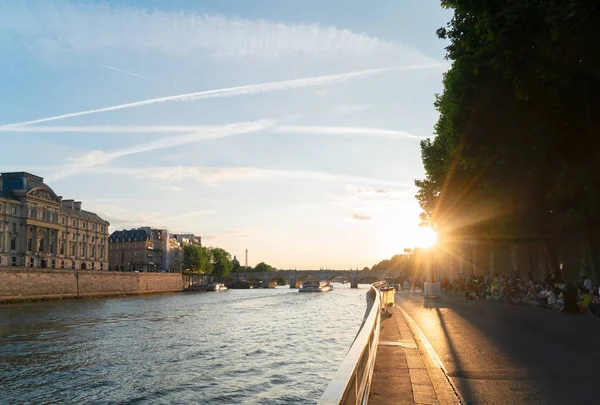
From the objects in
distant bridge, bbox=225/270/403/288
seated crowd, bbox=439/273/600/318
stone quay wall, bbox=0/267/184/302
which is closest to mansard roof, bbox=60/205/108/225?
stone quay wall, bbox=0/267/184/302

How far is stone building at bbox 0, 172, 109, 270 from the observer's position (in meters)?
95.7

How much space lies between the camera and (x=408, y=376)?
991 cm

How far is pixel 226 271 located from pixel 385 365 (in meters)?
187

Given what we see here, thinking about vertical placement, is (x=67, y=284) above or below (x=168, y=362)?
above

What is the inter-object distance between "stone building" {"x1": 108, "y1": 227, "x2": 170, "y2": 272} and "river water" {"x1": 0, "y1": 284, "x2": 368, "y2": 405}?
5205 inches

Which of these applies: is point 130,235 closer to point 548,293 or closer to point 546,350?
point 548,293

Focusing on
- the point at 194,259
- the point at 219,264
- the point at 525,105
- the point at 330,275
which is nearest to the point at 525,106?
the point at 525,105

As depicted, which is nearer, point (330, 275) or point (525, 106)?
point (525, 106)

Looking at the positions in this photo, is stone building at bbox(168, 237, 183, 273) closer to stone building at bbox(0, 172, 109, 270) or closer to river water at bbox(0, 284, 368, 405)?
stone building at bbox(0, 172, 109, 270)

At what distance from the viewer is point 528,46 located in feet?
52.2

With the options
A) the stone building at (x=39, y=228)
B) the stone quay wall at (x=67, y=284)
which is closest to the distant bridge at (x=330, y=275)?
the stone quay wall at (x=67, y=284)

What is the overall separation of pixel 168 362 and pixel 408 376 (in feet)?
52.9

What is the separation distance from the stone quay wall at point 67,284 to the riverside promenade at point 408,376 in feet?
222

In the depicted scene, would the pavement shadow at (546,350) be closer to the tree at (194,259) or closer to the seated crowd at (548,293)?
the seated crowd at (548,293)
